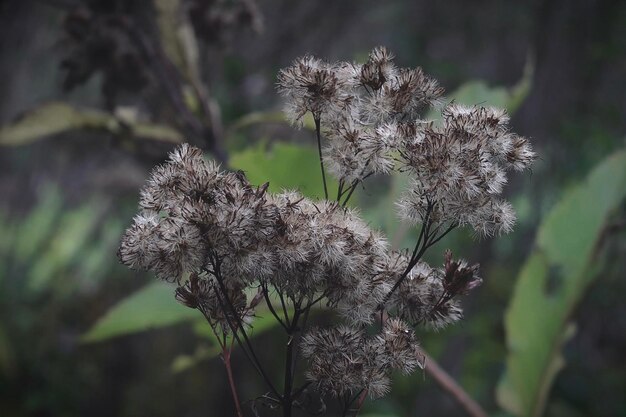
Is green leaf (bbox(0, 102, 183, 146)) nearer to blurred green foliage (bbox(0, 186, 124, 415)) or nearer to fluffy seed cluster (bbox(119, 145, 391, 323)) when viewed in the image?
fluffy seed cluster (bbox(119, 145, 391, 323))

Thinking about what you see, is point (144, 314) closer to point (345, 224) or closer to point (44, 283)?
point (345, 224)

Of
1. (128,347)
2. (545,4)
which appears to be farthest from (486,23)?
(128,347)

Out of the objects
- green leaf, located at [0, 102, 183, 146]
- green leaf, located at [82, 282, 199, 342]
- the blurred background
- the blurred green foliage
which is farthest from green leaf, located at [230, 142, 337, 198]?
the blurred green foliage

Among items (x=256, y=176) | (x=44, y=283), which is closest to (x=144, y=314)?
(x=256, y=176)

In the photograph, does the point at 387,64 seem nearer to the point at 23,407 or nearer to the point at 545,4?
the point at 23,407

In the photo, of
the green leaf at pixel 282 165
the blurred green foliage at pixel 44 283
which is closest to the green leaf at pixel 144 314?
the green leaf at pixel 282 165
